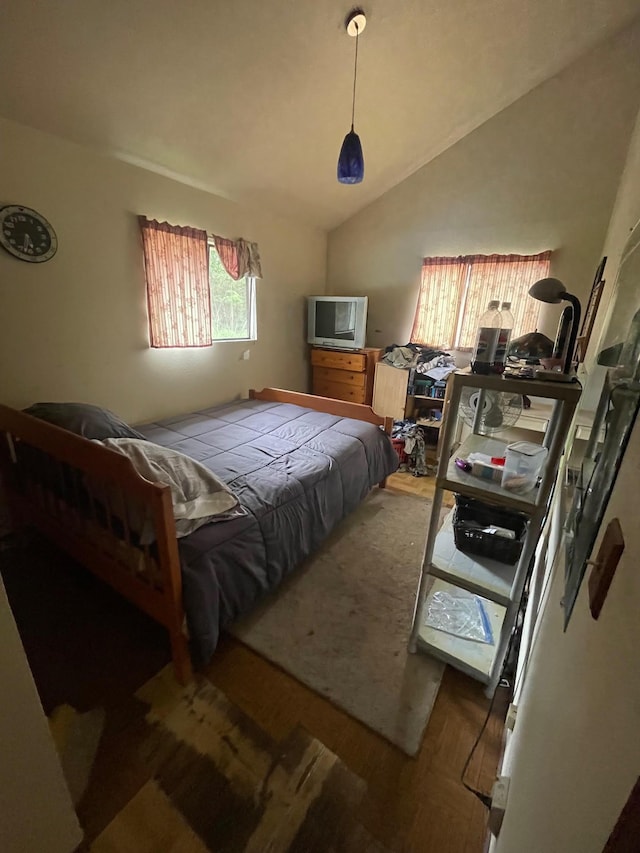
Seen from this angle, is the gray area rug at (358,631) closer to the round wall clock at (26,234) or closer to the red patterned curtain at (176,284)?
the red patterned curtain at (176,284)

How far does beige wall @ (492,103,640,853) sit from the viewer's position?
335mm

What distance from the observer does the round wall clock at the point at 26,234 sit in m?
2.02

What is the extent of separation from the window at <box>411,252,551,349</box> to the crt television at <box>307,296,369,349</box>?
2.05 ft

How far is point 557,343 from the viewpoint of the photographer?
→ 4.20ft

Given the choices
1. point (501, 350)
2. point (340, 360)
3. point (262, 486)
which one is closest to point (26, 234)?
point (262, 486)

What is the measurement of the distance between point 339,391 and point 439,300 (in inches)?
57.3

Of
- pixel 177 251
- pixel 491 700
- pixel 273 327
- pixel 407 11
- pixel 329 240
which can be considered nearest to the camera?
pixel 491 700

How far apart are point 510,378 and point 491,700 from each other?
128cm

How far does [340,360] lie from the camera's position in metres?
4.13

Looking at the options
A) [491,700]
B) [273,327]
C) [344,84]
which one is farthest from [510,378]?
[273,327]

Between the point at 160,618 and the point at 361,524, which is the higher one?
the point at 160,618

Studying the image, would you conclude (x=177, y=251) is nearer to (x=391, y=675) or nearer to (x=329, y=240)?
(x=329, y=240)

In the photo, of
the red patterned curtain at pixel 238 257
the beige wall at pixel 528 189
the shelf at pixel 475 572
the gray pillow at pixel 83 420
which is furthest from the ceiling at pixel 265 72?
the shelf at pixel 475 572

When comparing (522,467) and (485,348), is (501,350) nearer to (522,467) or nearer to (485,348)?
(485,348)
